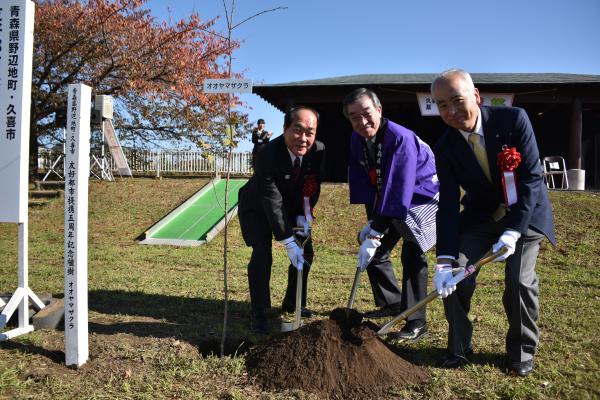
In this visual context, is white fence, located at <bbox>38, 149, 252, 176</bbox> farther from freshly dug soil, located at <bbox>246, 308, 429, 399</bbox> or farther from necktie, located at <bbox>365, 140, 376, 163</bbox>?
freshly dug soil, located at <bbox>246, 308, 429, 399</bbox>

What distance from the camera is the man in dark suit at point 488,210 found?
2932 mm

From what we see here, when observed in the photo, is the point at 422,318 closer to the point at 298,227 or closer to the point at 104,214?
the point at 298,227

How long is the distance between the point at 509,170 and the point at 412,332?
1482 millimetres

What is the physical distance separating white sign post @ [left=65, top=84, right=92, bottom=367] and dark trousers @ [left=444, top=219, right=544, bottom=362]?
2331mm

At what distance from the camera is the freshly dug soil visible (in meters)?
2.79

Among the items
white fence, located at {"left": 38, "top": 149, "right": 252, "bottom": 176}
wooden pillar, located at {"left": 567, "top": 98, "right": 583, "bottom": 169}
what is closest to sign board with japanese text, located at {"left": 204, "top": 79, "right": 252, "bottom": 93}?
wooden pillar, located at {"left": 567, "top": 98, "right": 583, "bottom": 169}

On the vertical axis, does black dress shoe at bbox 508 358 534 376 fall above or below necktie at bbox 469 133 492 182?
below

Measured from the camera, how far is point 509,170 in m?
2.91

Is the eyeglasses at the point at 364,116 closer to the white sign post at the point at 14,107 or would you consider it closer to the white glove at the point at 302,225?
the white glove at the point at 302,225

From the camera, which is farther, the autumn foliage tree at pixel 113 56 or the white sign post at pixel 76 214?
the autumn foliage tree at pixel 113 56

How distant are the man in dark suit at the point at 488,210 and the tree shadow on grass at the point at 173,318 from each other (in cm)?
149

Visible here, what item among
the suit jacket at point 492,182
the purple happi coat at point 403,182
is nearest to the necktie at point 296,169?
the purple happi coat at point 403,182

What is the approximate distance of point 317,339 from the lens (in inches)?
117

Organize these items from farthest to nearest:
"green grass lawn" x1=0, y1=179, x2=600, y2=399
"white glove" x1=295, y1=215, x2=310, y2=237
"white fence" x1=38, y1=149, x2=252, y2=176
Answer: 1. "white fence" x1=38, y1=149, x2=252, y2=176
2. "white glove" x1=295, y1=215, x2=310, y2=237
3. "green grass lawn" x1=0, y1=179, x2=600, y2=399
